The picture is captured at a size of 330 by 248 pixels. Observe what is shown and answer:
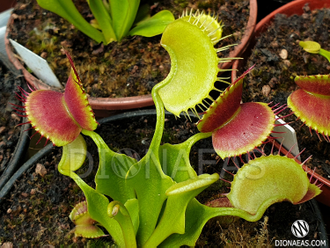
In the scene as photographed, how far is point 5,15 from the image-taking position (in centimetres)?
151

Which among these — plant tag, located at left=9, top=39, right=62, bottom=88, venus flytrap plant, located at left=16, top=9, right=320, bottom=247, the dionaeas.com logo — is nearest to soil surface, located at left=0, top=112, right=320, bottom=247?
the dionaeas.com logo

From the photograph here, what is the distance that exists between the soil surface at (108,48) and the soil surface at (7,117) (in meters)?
0.15

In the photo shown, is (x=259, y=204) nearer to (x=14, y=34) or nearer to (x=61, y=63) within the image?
(x=61, y=63)

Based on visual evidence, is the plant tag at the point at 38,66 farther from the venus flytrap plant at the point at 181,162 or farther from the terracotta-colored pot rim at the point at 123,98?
the venus flytrap plant at the point at 181,162

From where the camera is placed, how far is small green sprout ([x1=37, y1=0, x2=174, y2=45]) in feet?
3.72

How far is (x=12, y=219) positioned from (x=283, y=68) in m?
1.01

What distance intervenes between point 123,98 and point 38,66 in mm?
325

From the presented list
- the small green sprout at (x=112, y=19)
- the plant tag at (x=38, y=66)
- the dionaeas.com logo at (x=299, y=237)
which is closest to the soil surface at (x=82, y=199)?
the dionaeas.com logo at (x=299, y=237)

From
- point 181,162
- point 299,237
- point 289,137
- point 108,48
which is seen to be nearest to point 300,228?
point 299,237

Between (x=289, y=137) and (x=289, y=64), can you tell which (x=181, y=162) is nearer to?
(x=289, y=137)

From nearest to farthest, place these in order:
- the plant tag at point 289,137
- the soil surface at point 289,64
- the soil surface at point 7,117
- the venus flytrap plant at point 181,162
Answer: the venus flytrap plant at point 181,162 → the plant tag at point 289,137 → the soil surface at point 289,64 → the soil surface at point 7,117

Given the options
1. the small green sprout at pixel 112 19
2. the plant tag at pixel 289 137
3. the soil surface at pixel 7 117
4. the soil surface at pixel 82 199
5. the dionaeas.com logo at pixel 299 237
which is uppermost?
the small green sprout at pixel 112 19

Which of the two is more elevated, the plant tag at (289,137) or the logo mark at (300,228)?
the plant tag at (289,137)

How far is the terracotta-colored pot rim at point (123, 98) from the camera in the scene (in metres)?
1.04
